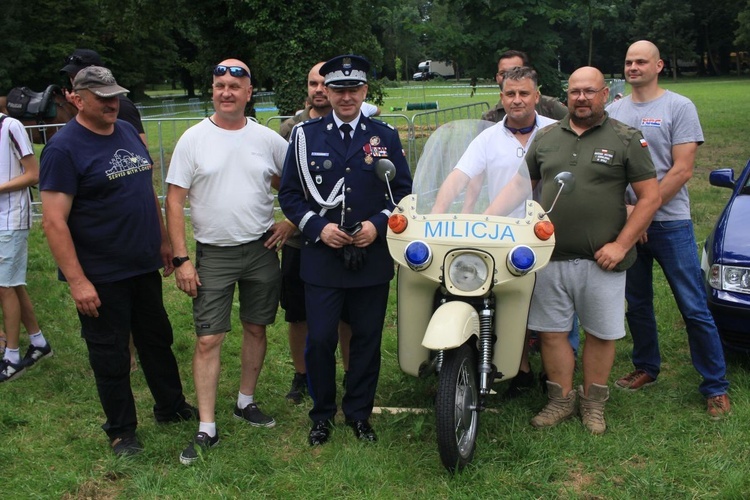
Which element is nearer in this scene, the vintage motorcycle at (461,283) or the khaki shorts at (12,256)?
the vintage motorcycle at (461,283)

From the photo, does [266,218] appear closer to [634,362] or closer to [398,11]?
[634,362]

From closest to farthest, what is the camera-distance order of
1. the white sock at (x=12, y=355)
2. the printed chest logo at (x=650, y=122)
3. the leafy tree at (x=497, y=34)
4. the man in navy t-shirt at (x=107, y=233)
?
the man in navy t-shirt at (x=107, y=233), the printed chest logo at (x=650, y=122), the white sock at (x=12, y=355), the leafy tree at (x=497, y=34)

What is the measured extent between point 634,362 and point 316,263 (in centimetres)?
231

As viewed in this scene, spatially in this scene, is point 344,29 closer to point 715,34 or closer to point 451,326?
point 451,326

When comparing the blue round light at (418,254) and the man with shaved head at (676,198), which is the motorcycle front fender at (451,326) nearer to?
the blue round light at (418,254)

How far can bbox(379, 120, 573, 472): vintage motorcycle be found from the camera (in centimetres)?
365

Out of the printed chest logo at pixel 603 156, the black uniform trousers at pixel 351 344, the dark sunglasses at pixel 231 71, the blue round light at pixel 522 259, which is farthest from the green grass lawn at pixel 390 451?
the dark sunglasses at pixel 231 71

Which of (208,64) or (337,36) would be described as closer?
(337,36)

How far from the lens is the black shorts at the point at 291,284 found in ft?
15.8

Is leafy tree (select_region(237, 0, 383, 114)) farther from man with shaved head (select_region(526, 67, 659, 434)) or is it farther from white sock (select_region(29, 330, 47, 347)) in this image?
man with shaved head (select_region(526, 67, 659, 434))

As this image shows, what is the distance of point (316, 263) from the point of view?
13.6 feet

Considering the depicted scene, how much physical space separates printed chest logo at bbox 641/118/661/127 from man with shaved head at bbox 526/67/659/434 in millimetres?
465

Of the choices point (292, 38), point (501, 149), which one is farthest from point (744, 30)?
point (501, 149)

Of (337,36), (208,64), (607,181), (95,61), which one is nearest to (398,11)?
(337,36)
